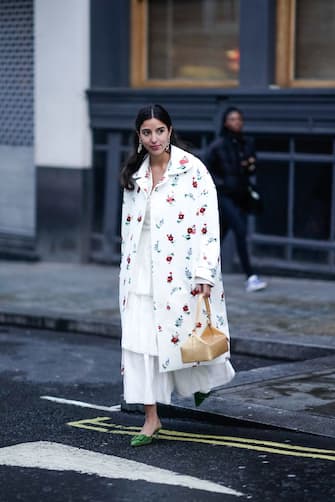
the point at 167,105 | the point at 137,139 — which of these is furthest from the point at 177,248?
the point at 167,105

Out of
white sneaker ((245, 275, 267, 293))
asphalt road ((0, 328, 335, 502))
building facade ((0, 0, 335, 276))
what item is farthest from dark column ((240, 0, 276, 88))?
asphalt road ((0, 328, 335, 502))

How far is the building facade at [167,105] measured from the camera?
44.5 feet

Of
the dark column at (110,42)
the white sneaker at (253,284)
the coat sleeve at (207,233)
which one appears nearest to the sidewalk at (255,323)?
the white sneaker at (253,284)

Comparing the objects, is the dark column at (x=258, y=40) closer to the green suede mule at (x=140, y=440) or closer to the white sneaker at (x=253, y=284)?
the white sneaker at (x=253, y=284)

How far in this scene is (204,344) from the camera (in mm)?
6367

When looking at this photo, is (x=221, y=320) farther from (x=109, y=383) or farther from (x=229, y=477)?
(x=109, y=383)

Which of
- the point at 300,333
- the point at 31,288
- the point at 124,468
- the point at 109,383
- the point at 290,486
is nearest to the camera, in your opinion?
the point at 290,486

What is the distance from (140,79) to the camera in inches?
611

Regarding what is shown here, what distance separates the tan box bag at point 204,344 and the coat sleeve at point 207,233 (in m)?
0.14

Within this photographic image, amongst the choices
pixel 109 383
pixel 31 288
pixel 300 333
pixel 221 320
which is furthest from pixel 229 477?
pixel 31 288

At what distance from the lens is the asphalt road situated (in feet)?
18.6

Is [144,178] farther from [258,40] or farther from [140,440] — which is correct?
[258,40]

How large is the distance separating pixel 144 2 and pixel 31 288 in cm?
406

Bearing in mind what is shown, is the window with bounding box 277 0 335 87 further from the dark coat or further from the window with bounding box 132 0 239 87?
the dark coat
